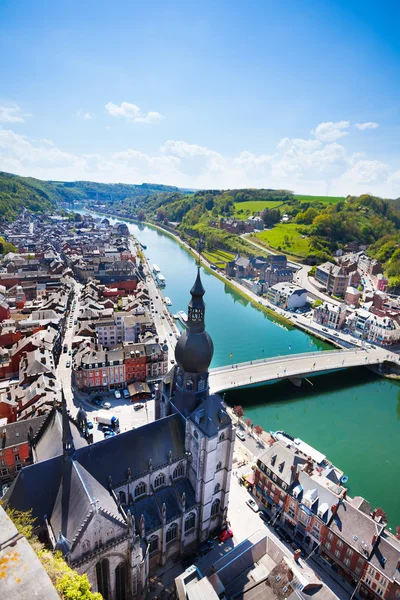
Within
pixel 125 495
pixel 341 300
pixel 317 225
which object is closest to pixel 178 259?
pixel 317 225

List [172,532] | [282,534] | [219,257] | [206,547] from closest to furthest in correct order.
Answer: [172,532] → [206,547] → [282,534] → [219,257]

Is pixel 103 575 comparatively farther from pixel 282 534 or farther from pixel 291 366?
pixel 291 366

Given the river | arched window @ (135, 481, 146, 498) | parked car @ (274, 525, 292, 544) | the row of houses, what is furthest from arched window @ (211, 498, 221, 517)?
the river

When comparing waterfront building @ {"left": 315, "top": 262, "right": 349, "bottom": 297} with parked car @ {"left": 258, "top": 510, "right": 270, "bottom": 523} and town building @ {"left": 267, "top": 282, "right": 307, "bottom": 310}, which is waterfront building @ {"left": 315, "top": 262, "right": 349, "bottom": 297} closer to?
town building @ {"left": 267, "top": 282, "right": 307, "bottom": 310}

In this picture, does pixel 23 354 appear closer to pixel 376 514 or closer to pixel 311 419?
pixel 311 419

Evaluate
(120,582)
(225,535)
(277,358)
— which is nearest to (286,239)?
(277,358)

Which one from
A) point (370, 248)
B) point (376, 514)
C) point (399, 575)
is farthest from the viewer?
point (370, 248)

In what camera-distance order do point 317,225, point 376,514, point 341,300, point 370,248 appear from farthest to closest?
1. point 317,225
2. point 370,248
3. point 341,300
4. point 376,514
